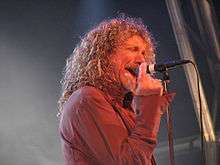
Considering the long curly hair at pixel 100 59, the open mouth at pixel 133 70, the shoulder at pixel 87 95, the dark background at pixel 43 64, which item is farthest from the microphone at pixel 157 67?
the dark background at pixel 43 64

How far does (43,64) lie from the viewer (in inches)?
199

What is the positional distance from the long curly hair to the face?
3cm

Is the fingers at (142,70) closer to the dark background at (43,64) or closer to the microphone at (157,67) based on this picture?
the microphone at (157,67)

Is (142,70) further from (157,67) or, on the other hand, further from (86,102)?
(86,102)

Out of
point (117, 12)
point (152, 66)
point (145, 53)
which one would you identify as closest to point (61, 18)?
point (117, 12)

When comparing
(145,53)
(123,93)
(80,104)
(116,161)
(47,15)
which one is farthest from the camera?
(47,15)

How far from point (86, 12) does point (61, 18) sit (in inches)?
12.2

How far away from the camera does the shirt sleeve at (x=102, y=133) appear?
6.27 ft

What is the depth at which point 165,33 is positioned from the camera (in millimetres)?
5434

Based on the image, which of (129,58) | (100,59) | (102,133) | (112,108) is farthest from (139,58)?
(102,133)

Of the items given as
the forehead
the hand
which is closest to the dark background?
the forehead

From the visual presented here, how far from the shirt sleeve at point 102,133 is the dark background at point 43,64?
8.95 ft

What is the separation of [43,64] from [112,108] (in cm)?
309

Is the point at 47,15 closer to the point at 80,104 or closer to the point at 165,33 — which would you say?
the point at 165,33
